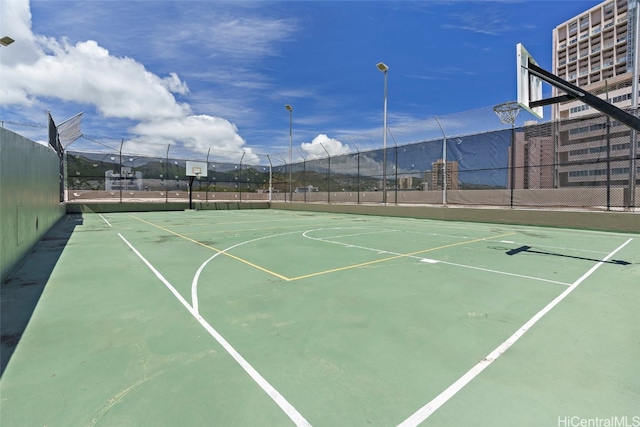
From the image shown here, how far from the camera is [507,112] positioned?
1300cm

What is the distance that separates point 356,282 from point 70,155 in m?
25.4

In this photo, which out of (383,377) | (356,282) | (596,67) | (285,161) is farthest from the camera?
(596,67)

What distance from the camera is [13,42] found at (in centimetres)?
731

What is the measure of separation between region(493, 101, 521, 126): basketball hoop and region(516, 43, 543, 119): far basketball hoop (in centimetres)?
436

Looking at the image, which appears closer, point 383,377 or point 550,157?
point 383,377

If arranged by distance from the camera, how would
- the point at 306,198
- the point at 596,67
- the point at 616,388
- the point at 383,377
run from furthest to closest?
1. the point at 596,67
2. the point at 306,198
3. the point at 383,377
4. the point at 616,388

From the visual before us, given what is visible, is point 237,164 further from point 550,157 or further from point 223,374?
point 223,374

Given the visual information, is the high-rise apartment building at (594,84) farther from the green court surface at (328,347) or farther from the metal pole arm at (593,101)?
the green court surface at (328,347)

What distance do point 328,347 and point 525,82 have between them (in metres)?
7.98

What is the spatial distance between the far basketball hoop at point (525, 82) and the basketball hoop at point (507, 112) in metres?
4.36

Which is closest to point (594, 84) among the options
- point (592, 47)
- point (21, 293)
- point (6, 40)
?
point (592, 47)

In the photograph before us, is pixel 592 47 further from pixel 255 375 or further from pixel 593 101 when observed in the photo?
pixel 255 375

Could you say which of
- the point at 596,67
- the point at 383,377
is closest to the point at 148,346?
the point at 383,377

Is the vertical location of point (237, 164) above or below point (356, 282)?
above
